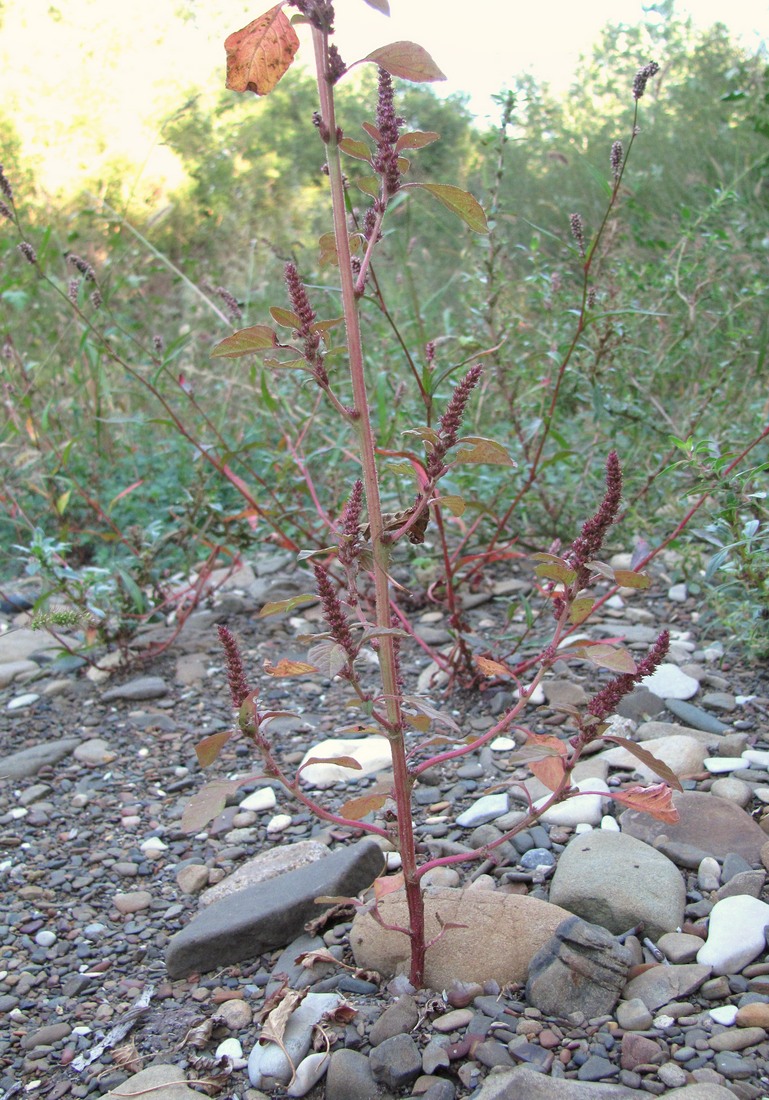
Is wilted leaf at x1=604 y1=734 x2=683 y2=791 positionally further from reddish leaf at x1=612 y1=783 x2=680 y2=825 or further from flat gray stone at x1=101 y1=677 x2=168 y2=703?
flat gray stone at x1=101 y1=677 x2=168 y2=703

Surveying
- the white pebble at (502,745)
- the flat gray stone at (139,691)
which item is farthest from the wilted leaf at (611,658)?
the flat gray stone at (139,691)

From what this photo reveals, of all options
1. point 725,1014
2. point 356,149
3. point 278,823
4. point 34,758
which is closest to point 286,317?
point 356,149

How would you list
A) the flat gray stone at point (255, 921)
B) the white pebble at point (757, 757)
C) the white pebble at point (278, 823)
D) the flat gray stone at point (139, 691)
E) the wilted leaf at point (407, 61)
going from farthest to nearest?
the flat gray stone at point (139, 691) < the white pebble at point (278, 823) < the white pebble at point (757, 757) < the flat gray stone at point (255, 921) < the wilted leaf at point (407, 61)

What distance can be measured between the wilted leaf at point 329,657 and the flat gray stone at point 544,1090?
53 centimetres

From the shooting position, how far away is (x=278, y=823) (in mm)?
2033

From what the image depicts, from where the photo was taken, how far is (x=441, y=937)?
144cm

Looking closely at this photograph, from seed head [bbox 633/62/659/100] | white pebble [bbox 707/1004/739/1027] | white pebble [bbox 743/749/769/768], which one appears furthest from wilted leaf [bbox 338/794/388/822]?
seed head [bbox 633/62/659/100]

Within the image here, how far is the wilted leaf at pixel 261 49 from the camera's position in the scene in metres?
1.11

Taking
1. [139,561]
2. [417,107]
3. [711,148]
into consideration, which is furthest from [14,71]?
[139,561]

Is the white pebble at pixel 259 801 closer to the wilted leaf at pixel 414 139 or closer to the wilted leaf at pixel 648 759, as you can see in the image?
the wilted leaf at pixel 648 759

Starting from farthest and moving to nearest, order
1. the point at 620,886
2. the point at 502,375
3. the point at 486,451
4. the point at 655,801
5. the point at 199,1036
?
the point at 502,375 < the point at 620,886 < the point at 199,1036 < the point at 655,801 < the point at 486,451

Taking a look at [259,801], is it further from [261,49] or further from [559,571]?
Result: [261,49]

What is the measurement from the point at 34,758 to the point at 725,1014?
1683 millimetres

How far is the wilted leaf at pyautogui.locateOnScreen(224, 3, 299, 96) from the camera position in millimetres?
1112
